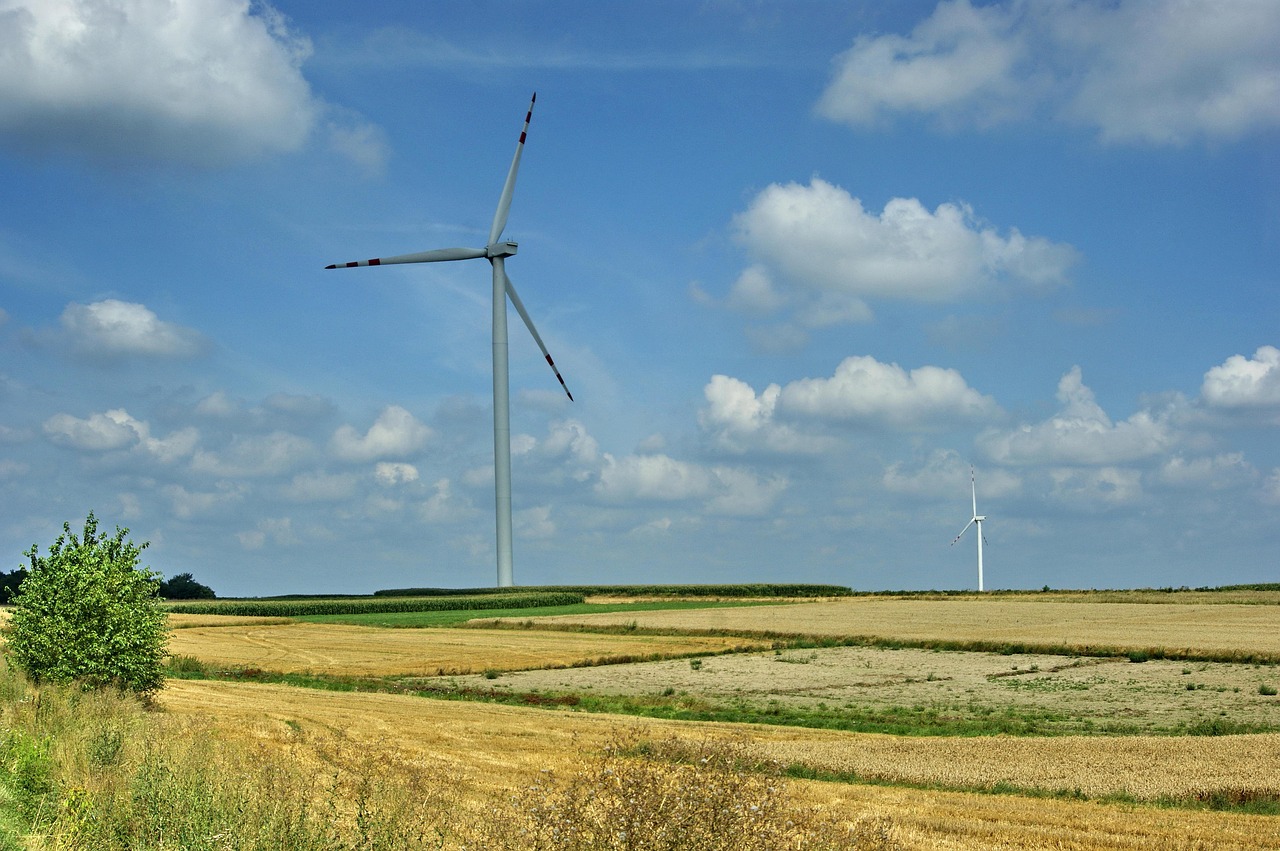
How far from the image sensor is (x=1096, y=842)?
1619 cm

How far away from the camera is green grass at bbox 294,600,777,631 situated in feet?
321

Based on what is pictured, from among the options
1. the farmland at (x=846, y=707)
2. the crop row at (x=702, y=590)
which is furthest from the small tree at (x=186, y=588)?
the farmland at (x=846, y=707)

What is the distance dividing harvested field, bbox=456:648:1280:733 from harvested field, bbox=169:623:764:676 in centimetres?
418

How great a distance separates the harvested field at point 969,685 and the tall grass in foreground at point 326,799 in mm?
22097

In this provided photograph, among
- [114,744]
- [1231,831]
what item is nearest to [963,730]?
[1231,831]

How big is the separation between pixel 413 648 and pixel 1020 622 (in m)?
42.1

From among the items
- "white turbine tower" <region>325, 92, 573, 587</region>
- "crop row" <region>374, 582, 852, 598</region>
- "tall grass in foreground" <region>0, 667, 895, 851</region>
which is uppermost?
"white turbine tower" <region>325, 92, 573, 587</region>

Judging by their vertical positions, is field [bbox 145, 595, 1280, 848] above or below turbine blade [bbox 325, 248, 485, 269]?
below

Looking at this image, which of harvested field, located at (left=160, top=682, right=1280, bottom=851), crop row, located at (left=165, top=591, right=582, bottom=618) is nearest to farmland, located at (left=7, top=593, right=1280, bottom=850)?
harvested field, located at (left=160, top=682, right=1280, bottom=851)

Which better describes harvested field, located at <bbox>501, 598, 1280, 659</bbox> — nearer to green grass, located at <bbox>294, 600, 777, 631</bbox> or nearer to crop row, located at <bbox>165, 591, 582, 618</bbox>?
green grass, located at <bbox>294, 600, 777, 631</bbox>

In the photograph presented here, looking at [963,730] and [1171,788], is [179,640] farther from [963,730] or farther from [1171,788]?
[1171,788]

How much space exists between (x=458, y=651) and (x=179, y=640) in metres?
19.4

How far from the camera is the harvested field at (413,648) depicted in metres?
56.8

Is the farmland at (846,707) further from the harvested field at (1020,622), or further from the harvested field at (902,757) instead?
the harvested field at (1020,622)
